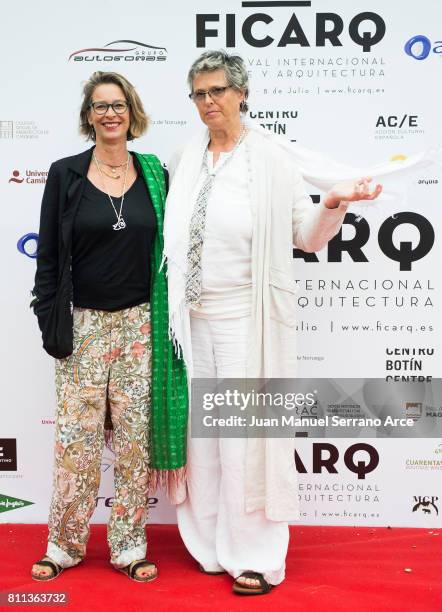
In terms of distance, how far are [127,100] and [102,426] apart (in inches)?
47.5

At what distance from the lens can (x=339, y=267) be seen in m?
3.19

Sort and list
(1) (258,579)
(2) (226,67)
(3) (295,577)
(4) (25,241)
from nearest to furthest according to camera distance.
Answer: (2) (226,67)
(1) (258,579)
(3) (295,577)
(4) (25,241)

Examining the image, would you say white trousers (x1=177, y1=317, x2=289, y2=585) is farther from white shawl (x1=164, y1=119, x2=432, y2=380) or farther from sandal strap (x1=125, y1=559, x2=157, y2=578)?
sandal strap (x1=125, y1=559, x2=157, y2=578)

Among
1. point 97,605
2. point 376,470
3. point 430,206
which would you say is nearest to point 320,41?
point 430,206

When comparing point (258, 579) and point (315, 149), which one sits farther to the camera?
point (315, 149)

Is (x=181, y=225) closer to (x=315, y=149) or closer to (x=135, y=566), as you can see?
(x=315, y=149)

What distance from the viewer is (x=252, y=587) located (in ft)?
8.59

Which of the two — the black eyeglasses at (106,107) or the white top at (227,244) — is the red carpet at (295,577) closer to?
the white top at (227,244)

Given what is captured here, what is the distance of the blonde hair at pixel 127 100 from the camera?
2578mm

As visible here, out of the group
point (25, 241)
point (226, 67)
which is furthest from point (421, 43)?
point (25, 241)

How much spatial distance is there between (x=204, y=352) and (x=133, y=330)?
0.91 feet

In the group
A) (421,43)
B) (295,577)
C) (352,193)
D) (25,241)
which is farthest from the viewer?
(25,241)

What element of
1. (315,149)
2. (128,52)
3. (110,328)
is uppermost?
(128,52)

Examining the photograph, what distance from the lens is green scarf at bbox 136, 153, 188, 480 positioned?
8.67ft
